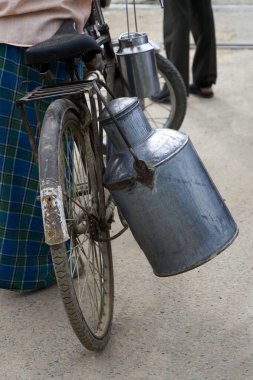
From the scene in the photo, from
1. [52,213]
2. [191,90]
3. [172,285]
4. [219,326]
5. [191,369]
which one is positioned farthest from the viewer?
[191,90]

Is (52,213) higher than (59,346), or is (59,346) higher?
(52,213)

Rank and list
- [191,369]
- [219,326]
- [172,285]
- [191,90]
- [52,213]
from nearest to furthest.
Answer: [52,213] → [191,369] → [219,326] → [172,285] → [191,90]

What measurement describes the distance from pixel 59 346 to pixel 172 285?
559 millimetres

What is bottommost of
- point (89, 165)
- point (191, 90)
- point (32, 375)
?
point (191, 90)

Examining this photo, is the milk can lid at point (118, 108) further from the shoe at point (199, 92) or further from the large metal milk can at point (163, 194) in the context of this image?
the shoe at point (199, 92)

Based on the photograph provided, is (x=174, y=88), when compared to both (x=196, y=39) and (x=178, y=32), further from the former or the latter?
(x=196, y=39)

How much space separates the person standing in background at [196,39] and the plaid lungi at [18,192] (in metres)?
2.16

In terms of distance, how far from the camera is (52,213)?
213 cm

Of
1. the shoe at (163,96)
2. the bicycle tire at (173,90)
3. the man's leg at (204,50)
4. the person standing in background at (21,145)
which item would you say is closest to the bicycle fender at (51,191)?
the person standing in background at (21,145)

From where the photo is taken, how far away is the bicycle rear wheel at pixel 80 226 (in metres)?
2.19

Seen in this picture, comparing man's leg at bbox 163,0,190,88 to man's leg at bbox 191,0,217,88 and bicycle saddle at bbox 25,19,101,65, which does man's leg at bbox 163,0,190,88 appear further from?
bicycle saddle at bbox 25,19,101,65

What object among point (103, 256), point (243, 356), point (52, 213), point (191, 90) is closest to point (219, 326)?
point (243, 356)

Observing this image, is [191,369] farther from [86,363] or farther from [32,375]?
[32,375]

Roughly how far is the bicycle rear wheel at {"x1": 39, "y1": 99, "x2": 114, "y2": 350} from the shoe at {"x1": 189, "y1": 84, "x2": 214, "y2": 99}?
7.80 feet
